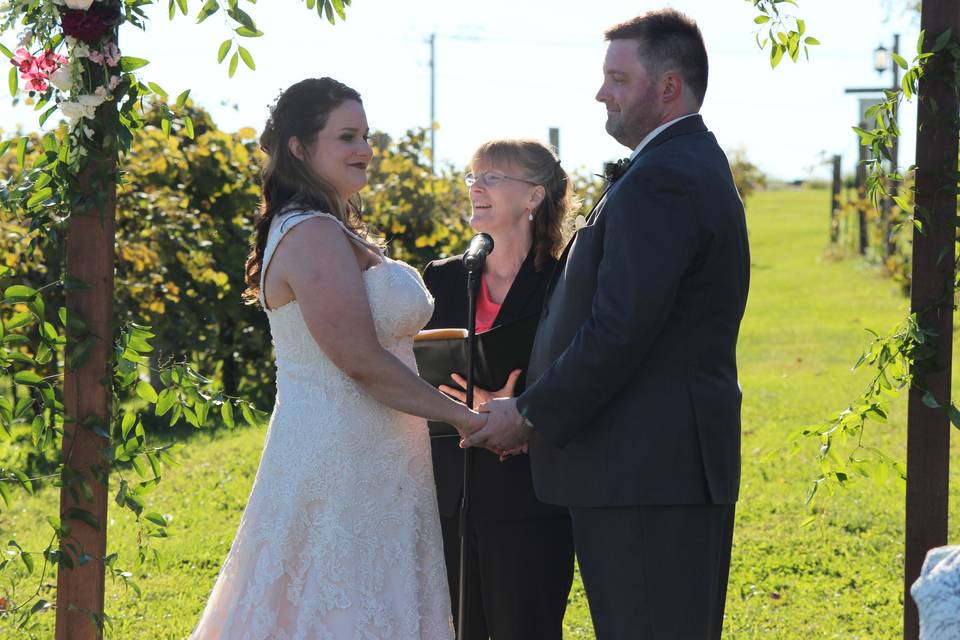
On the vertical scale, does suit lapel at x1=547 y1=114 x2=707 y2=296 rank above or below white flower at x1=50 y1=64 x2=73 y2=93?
below

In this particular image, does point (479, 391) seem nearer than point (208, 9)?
No

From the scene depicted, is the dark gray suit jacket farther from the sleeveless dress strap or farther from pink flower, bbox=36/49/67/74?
pink flower, bbox=36/49/67/74

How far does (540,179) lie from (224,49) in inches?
47.2

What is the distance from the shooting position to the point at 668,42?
3.37 m

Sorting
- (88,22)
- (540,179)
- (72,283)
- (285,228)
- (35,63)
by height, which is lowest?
(72,283)

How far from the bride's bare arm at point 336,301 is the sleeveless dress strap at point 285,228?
0.02m

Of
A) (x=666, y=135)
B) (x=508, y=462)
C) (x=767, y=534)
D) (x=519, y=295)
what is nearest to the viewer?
(x=666, y=135)

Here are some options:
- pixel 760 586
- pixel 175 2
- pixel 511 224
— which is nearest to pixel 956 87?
pixel 511 224

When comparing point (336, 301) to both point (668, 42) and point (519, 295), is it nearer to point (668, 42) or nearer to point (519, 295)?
point (519, 295)

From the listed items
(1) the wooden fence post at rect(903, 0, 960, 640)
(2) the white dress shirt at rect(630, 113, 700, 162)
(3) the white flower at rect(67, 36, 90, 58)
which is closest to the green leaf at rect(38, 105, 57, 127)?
(3) the white flower at rect(67, 36, 90, 58)

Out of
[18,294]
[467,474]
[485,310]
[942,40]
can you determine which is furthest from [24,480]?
[942,40]

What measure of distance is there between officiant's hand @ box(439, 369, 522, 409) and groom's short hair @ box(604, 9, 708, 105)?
1.11 meters

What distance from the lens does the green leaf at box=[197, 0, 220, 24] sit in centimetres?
353

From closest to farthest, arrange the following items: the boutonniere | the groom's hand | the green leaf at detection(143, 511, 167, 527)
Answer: the boutonniere < the groom's hand < the green leaf at detection(143, 511, 167, 527)
